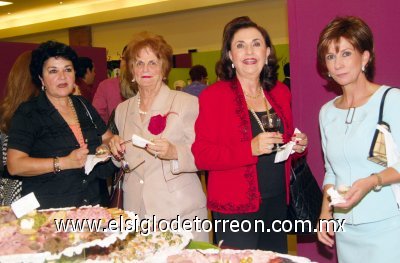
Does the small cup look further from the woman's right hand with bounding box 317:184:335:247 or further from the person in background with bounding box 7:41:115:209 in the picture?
the person in background with bounding box 7:41:115:209

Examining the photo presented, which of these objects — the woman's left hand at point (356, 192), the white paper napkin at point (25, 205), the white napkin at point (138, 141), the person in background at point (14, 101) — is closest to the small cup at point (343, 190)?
the woman's left hand at point (356, 192)

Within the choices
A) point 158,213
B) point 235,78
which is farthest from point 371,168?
point 158,213

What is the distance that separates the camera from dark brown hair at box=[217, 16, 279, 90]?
2.66 meters

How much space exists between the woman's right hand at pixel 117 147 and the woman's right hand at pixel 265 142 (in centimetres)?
74

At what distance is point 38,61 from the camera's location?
280cm

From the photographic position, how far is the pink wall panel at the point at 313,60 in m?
2.75

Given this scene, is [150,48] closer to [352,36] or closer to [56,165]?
[56,165]

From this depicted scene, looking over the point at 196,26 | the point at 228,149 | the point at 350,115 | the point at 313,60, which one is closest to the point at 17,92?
the point at 228,149

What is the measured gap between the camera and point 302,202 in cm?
262

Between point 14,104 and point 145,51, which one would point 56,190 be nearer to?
point 14,104

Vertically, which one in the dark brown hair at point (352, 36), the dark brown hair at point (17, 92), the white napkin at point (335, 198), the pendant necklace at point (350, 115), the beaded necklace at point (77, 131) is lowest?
the white napkin at point (335, 198)

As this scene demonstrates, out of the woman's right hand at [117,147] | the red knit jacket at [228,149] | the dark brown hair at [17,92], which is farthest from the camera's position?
the dark brown hair at [17,92]

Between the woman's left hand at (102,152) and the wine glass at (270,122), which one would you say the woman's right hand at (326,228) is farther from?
the woman's left hand at (102,152)

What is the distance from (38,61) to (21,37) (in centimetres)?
1542
